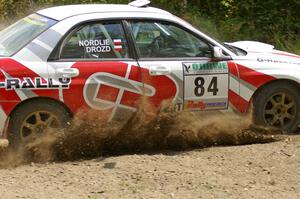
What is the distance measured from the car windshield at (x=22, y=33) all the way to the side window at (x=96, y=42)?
0.33m

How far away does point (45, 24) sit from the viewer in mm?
6422

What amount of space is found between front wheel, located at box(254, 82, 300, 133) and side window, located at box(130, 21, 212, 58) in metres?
0.90

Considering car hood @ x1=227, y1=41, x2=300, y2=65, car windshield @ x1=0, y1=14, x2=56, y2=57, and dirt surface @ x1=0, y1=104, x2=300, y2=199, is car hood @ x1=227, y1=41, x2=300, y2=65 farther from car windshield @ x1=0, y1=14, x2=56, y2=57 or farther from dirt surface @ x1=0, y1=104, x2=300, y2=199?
car windshield @ x1=0, y1=14, x2=56, y2=57

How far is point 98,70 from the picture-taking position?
6258 mm

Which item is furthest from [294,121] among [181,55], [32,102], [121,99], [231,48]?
[32,102]

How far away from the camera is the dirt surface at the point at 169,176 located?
5.20m

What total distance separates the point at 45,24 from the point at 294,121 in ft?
10.7

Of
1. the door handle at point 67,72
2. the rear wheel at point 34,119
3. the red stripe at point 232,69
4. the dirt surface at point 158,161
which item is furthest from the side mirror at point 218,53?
the rear wheel at point 34,119

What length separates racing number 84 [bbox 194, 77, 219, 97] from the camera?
6645mm

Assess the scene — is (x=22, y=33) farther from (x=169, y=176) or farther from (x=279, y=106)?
(x=279, y=106)

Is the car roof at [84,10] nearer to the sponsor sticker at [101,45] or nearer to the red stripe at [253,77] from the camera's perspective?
the sponsor sticker at [101,45]

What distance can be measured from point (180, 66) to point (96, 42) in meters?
1.00

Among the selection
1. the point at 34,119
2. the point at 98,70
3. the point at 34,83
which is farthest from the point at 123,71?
the point at 34,119

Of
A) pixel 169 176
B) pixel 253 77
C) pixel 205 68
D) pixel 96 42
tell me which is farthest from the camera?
pixel 253 77
